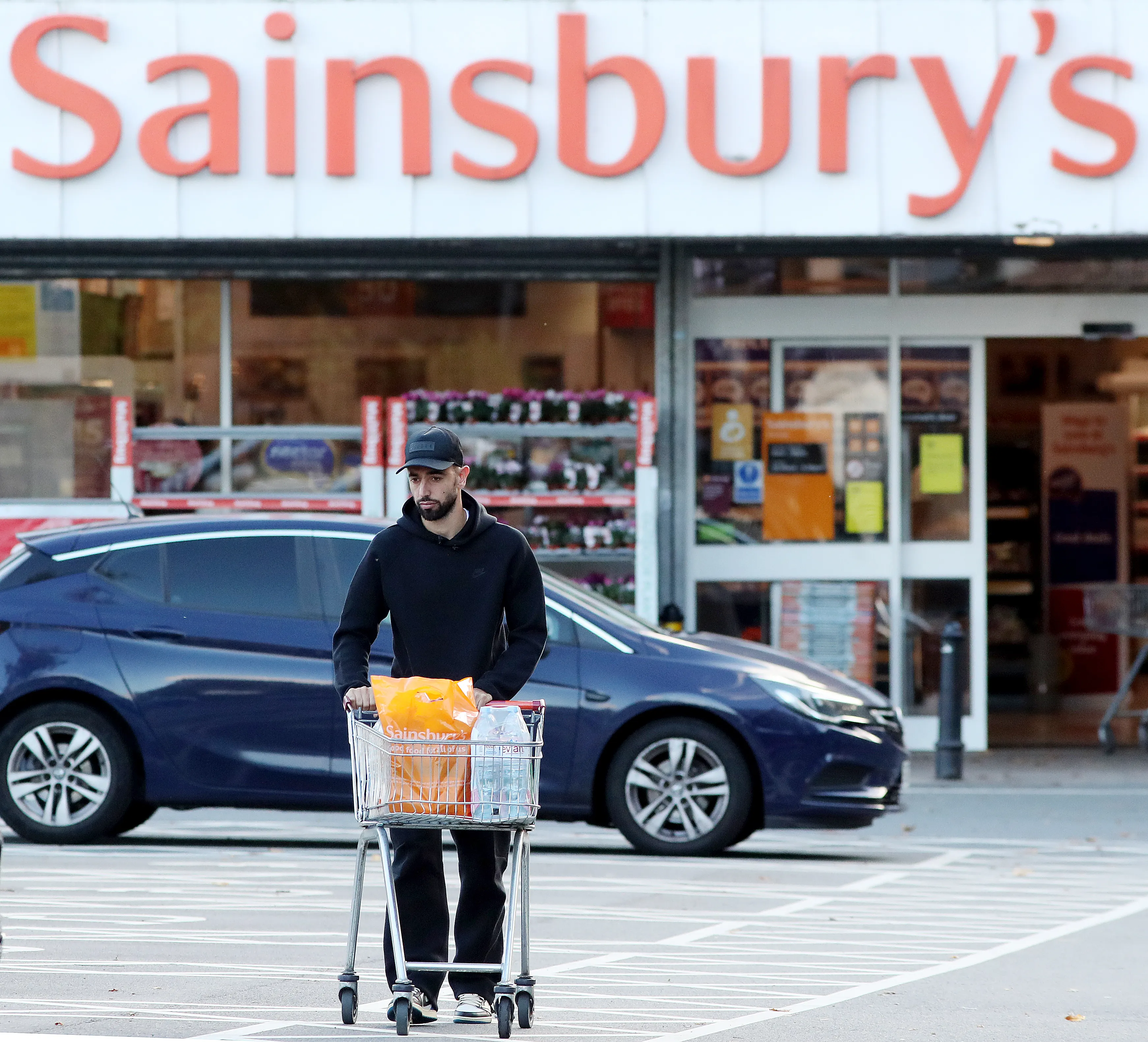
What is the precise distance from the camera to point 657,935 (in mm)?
8102

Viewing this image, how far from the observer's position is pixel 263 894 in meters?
9.01

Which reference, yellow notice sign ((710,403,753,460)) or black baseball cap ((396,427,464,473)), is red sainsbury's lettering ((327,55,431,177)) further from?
black baseball cap ((396,427,464,473))

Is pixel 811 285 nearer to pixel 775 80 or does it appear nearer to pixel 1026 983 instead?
pixel 775 80

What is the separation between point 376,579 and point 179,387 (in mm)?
9491

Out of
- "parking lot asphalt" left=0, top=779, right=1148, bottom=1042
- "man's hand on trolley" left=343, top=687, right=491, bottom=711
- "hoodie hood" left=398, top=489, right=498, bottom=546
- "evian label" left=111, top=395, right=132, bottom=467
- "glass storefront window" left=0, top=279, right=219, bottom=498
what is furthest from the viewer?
"glass storefront window" left=0, top=279, right=219, bottom=498

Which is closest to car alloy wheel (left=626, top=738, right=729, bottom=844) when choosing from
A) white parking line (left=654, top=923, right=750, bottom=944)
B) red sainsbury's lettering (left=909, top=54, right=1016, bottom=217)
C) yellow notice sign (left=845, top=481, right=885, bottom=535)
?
white parking line (left=654, top=923, right=750, bottom=944)

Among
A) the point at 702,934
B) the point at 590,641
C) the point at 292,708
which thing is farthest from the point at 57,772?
the point at 702,934

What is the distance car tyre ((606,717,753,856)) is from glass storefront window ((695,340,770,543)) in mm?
5235

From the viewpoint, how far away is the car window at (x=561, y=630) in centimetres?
1050

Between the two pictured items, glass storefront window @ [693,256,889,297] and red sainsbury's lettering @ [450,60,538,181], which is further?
glass storefront window @ [693,256,889,297]

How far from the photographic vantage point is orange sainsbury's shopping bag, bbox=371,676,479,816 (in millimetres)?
5746

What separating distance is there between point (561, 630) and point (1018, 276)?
6.46 metres

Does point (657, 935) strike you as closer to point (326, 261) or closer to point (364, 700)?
point (364, 700)

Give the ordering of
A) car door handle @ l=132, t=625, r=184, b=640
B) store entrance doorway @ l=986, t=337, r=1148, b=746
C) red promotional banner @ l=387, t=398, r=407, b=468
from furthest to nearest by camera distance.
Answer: store entrance doorway @ l=986, t=337, r=1148, b=746 < red promotional banner @ l=387, t=398, r=407, b=468 < car door handle @ l=132, t=625, r=184, b=640
